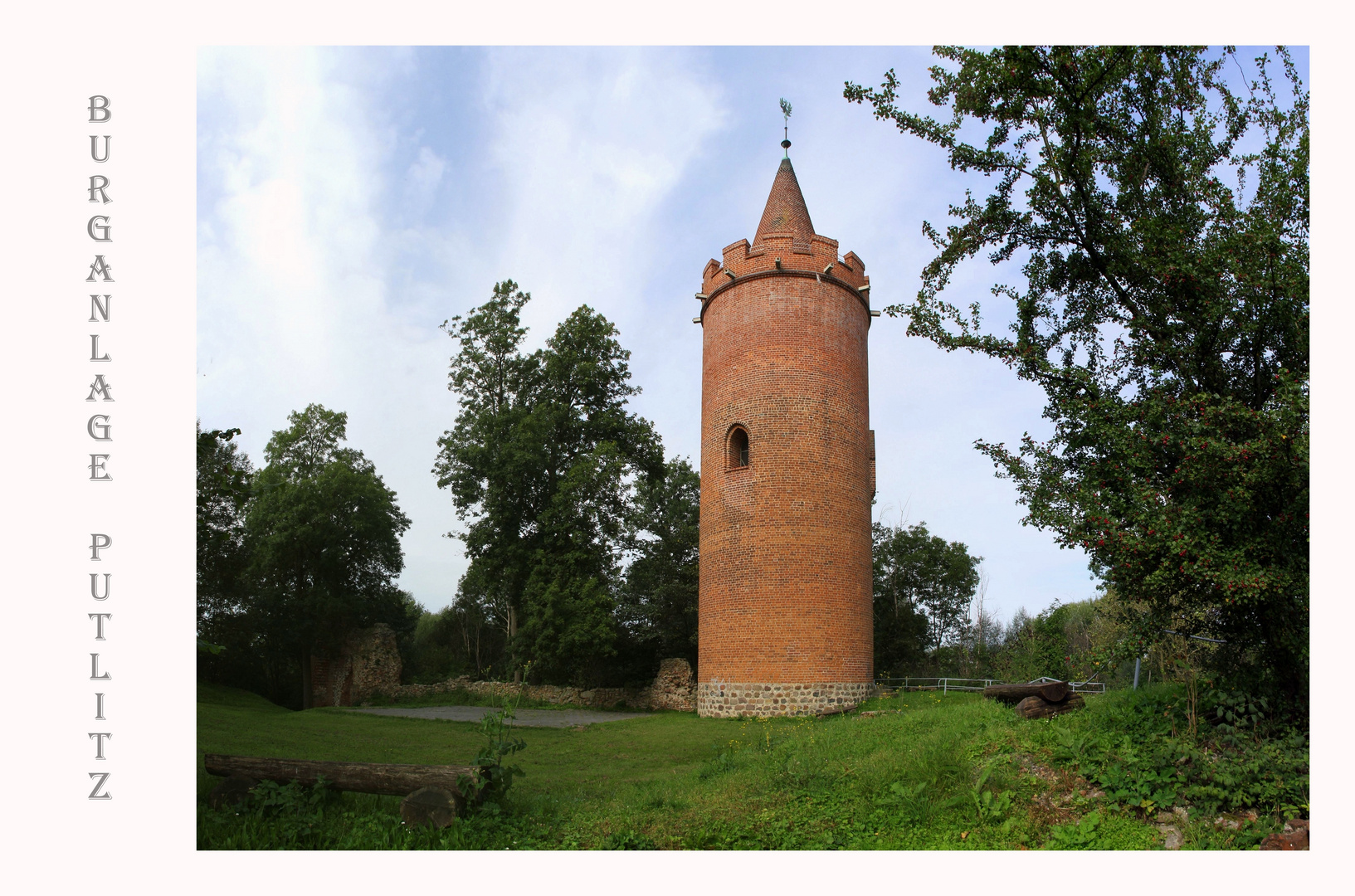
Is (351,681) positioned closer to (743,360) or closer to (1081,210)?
(743,360)

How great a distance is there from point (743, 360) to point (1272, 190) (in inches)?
401

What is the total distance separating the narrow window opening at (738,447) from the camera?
54.6 feet

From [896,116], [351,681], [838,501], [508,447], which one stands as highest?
[896,116]

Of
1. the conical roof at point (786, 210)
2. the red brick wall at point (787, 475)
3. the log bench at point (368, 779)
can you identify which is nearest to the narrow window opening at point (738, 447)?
the red brick wall at point (787, 475)

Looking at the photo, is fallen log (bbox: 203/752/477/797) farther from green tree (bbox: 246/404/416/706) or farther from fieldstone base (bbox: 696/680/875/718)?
green tree (bbox: 246/404/416/706)

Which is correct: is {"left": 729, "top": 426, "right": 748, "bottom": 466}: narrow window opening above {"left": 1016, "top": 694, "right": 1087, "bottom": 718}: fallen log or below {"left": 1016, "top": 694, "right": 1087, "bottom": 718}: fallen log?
above

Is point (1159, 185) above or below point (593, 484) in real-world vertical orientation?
above

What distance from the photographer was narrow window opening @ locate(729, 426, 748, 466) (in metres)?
16.7

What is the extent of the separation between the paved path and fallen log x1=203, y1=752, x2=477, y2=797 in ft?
31.1

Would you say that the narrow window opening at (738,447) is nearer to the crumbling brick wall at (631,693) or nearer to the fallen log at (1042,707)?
the crumbling brick wall at (631,693)

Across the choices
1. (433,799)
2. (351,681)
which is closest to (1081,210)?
(433,799)

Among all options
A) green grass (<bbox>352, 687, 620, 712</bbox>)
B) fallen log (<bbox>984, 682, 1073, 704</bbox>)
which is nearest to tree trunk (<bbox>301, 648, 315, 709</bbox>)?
green grass (<bbox>352, 687, 620, 712</bbox>)

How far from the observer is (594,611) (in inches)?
850

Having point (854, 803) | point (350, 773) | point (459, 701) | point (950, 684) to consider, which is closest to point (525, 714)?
point (459, 701)
